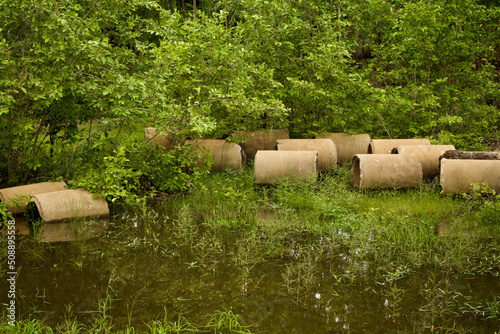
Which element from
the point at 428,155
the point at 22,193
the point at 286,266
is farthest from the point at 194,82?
the point at 286,266

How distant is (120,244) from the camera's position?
5.05 m

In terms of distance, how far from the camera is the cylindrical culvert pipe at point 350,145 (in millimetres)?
8875

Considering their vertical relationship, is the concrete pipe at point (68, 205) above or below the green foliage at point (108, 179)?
below

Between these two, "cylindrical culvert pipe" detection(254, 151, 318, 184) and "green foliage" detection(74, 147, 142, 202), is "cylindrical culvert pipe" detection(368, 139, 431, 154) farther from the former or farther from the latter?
"green foliage" detection(74, 147, 142, 202)

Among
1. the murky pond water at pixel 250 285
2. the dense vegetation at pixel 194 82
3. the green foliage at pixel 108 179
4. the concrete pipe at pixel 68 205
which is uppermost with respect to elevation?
the dense vegetation at pixel 194 82

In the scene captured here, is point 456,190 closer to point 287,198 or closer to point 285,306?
point 287,198

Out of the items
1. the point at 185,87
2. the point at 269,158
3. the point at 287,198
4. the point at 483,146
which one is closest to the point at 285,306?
the point at 287,198

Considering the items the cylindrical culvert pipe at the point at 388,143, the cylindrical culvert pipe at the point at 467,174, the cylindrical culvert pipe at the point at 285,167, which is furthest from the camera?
the cylindrical culvert pipe at the point at 388,143

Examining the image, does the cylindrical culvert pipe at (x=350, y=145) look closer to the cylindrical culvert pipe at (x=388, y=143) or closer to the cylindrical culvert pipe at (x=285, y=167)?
the cylindrical culvert pipe at (x=388, y=143)

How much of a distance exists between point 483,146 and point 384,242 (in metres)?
5.36

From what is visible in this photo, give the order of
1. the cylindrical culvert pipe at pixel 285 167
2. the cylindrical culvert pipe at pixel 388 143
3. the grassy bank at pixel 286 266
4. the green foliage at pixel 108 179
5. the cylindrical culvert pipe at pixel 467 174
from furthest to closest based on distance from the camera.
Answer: the cylindrical culvert pipe at pixel 388 143
the cylindrical culvert pipe at pixel 285 167
the cylindrical culvert pipe at pixel 467 174
the green foliage at pixel 108 179
the grassy bank at pixel 286 266

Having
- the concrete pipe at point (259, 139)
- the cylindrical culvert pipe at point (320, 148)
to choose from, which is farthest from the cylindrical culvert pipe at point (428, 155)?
the concrete pipe at point (259, 139)

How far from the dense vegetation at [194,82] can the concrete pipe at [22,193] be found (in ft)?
0.91

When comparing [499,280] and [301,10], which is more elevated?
[301,10]
